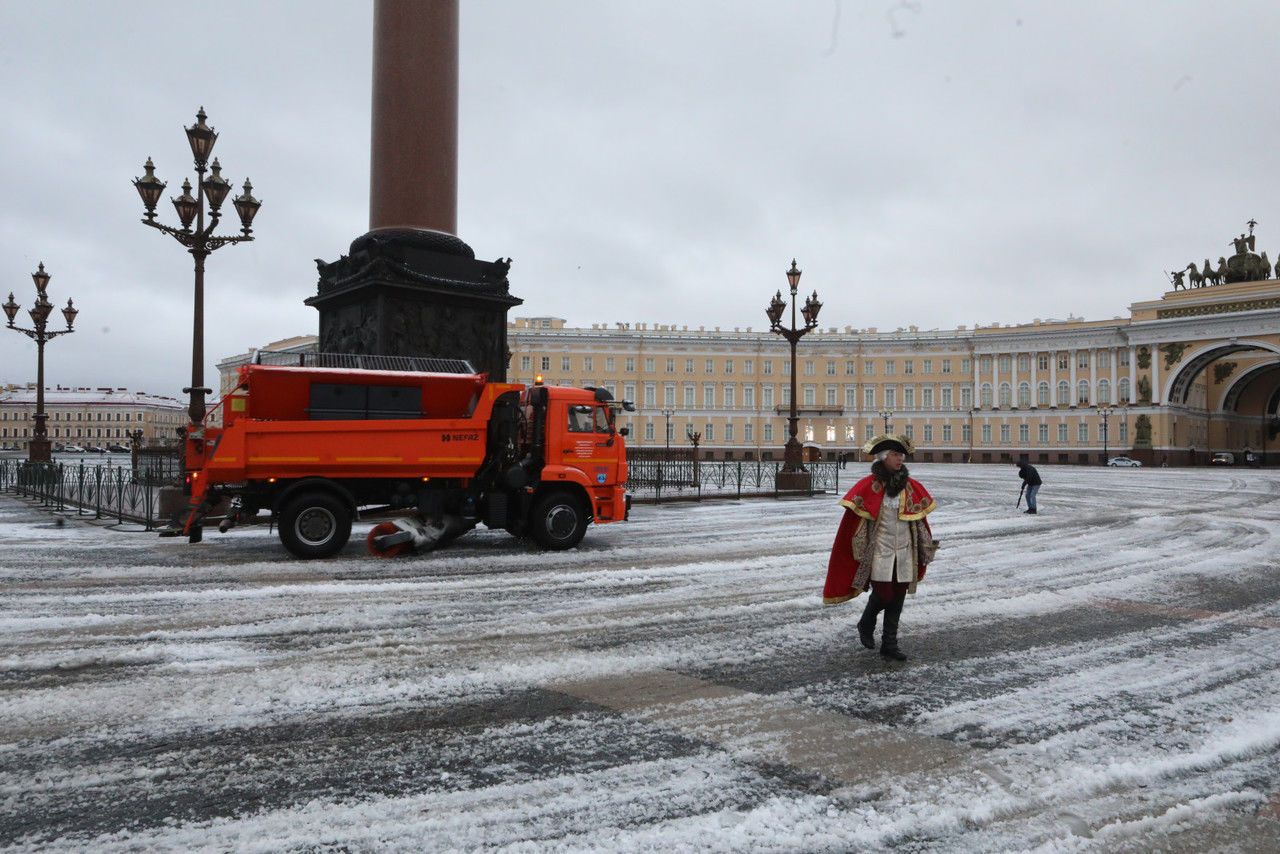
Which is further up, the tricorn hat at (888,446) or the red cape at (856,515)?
the tricorn hat at (888,446)

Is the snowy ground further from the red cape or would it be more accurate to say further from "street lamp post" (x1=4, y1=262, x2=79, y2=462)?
"street lamp post" (x1=4, y1=262, x2=79, y2=462)

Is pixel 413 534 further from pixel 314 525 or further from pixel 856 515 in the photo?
pixel 856 515

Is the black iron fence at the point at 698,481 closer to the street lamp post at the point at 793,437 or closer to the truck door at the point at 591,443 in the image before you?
the street lamp post at the point at 793,437

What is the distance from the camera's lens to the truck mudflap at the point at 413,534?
35.7 ft

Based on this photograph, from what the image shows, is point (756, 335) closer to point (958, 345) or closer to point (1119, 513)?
point (958, 345)

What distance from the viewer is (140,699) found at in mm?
4781

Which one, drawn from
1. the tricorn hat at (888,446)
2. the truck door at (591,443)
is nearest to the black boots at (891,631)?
the tricorn hat at (888,446)

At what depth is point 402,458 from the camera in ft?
36.9

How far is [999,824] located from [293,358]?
1159 centimetres

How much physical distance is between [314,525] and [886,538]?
8093 millimetres

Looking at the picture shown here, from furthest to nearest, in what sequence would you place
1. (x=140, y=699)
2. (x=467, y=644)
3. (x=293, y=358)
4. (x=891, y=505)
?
(x=293, y=358)
(x=467, y=644)
(x=891, y=505)
(x=140, y=699)

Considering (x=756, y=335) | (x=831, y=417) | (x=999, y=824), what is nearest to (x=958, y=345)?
(x=831, y=417)

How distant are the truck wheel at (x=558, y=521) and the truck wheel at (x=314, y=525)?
2667mm

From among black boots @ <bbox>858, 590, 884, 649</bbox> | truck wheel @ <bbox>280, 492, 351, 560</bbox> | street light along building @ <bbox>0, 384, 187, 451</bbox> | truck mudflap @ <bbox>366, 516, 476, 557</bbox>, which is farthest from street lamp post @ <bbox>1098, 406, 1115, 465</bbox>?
street light along building @ <bbox>0, 384, 187, 451</bbox>
